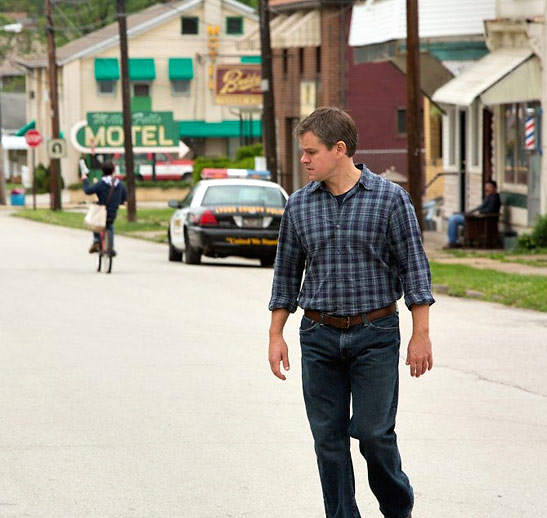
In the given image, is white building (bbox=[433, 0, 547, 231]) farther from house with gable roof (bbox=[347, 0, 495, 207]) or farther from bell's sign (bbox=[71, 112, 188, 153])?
bell's sign (bbox=[71, 112, 188, 153])

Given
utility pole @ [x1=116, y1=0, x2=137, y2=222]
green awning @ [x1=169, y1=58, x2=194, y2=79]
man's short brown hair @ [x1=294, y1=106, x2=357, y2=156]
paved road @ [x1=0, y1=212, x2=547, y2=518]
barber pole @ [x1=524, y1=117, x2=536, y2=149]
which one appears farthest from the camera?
green awning @ [x1=169, y1=58, x2=194, y2=79]

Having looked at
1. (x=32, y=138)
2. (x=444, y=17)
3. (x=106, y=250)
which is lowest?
(x=106, y=250)

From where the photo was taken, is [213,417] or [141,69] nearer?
[213,417]

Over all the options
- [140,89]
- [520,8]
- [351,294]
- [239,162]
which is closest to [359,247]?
[351,294]

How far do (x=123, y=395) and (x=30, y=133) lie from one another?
156ft

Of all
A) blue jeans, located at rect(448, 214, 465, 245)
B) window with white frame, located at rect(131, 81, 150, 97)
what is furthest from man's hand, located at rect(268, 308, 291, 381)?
window with white frame, located at rect(131, 81, 150, 97)

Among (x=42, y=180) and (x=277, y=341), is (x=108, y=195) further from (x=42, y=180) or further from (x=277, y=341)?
(x=42, y=180)

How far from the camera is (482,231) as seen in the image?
2897 centimetres

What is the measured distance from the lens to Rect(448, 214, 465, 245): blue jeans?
97.7 ft

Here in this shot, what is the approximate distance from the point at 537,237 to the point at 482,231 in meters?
2.52

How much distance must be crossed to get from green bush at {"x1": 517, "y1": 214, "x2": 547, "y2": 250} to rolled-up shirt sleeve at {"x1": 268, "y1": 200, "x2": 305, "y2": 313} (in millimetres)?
20728

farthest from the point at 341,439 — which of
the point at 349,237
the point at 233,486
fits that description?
the point at 233,486

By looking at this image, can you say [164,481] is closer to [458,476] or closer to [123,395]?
[458,476]

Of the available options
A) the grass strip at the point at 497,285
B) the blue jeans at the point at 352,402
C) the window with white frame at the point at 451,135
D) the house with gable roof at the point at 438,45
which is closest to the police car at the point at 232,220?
the grass strip at the point at 497,285
